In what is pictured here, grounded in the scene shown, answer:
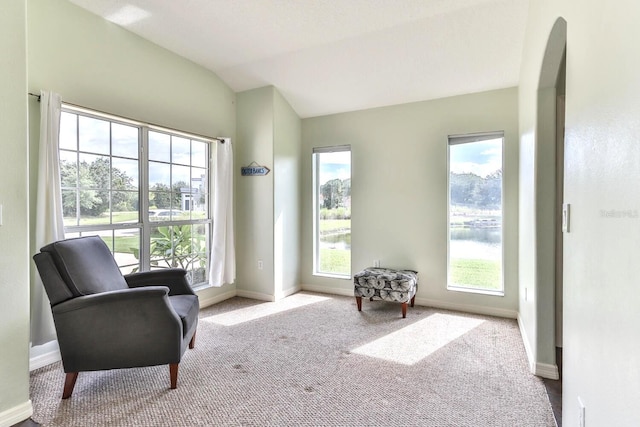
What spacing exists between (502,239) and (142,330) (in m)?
3.52

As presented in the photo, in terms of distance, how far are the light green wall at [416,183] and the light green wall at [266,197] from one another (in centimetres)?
58

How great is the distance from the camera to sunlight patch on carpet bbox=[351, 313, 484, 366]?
8.66 ft

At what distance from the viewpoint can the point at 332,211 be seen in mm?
4516

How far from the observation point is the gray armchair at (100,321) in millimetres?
1982

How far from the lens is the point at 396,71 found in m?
3.47

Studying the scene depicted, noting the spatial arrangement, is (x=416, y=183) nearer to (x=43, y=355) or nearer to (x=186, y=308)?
(x=186, y=308)

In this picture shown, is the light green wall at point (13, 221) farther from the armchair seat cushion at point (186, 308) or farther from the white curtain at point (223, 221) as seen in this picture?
the white curtain at point (223, 221)

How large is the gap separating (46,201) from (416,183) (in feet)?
11.7

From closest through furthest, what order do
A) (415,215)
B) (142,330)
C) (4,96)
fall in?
1. (4,96)
2. (142,330)
3. (415,215)

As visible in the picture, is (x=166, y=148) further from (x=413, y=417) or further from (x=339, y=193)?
(x=413, y=417)

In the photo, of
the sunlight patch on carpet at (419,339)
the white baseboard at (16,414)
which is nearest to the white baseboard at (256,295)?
the sunlight patch on carpet at (419,339)

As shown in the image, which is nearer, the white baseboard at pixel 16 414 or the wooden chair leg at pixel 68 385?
the white baseboard at pixel 16 414

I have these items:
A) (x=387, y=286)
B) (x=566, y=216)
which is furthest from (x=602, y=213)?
(x=387, y=286)

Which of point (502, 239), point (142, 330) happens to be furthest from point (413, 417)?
point (502, 239)
